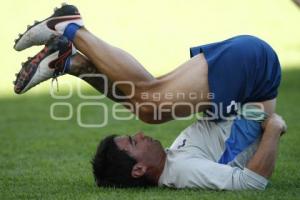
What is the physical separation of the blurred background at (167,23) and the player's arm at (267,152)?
955 cm

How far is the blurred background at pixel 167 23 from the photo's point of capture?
1656 cm

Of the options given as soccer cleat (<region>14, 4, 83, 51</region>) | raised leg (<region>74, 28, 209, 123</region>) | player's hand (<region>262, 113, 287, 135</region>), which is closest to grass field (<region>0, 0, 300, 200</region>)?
player's hand (<region>262, 113, 287, 135</region>)

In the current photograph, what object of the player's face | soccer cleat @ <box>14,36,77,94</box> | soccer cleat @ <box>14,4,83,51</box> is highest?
soccer cleat @ <box>14,4,83,51</box>

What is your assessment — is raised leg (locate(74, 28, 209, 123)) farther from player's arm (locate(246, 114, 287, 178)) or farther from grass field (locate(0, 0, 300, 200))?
grass field (locate(0, 0, 300, 200))

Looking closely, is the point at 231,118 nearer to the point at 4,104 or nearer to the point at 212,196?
the point at 212,196

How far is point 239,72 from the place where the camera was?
5.70 m

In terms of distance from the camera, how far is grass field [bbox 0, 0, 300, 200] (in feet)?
18.9

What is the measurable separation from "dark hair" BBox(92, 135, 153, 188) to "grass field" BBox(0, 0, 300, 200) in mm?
112

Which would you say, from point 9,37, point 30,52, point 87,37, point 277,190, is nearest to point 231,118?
point 277,190

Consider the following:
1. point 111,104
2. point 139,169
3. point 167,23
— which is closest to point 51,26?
point 139,169

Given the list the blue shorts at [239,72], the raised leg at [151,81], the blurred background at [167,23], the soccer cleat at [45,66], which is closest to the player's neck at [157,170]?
the raised leg at [151,81]

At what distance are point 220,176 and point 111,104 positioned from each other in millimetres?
5468

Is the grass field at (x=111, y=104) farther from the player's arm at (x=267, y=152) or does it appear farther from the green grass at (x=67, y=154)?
the player's arm at (x=267, y=152)

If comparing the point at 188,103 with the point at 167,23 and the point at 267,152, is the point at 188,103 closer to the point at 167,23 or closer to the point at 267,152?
the point at 267,152
